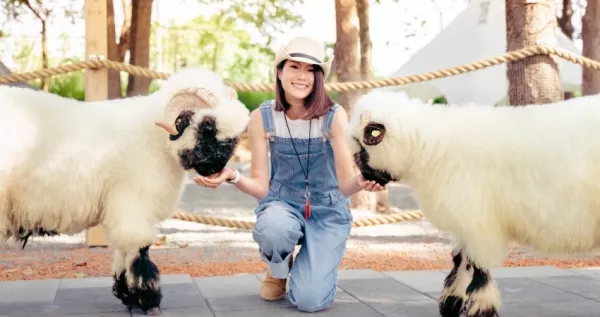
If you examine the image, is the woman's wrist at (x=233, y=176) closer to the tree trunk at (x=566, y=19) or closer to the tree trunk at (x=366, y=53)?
the tree trunk at (x=366, y=53)

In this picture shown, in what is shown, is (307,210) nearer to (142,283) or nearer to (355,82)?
(142,283)

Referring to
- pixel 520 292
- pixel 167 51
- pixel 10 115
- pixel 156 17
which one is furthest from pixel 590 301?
pixel 167 51

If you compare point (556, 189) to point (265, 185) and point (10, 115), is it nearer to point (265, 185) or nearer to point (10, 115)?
point (265, 185)

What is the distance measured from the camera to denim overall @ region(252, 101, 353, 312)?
4.27m

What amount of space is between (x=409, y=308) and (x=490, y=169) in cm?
114

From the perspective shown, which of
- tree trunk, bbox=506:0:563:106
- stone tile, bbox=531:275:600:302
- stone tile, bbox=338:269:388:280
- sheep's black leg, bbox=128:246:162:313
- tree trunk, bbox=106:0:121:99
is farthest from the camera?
tree trunk, bbox=106:0:121:99

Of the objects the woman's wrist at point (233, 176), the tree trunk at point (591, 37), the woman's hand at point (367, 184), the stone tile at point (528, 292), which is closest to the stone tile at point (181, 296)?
the woman's wrist at point (233, 176)

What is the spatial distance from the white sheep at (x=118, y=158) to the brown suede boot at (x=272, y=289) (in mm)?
743

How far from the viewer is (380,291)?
15.6 feet

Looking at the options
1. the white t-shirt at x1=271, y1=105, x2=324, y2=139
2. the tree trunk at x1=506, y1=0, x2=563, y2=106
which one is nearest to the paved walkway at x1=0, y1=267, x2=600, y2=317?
the white t-shirt at x1=271, y1=105, x2=324, y2=139

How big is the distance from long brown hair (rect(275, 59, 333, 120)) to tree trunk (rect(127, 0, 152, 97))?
8.15 m

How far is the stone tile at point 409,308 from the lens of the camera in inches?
163

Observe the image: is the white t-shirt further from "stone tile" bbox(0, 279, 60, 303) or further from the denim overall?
"stone tile" bbox(0, 279, 60, 303)

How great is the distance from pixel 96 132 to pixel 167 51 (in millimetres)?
27396
